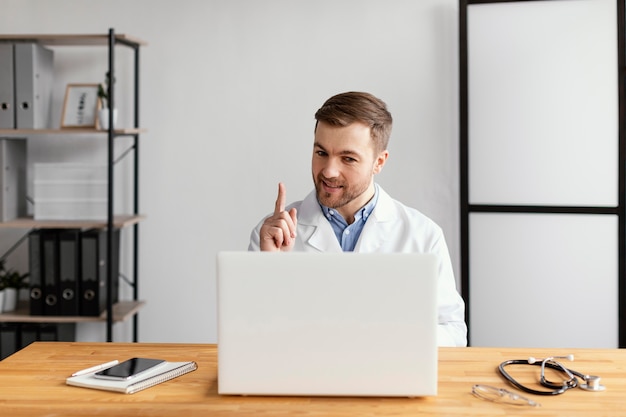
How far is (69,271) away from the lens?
352cm

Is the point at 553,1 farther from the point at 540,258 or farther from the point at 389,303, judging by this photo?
the point at 389,303

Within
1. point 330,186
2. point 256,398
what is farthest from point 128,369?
point 330,186

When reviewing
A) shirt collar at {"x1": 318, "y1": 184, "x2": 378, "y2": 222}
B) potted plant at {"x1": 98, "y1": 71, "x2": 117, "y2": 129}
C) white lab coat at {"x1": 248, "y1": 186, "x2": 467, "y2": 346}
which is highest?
potted plant at {"x1": 98, "y1": 71, "x2": 117, "y2": 129}

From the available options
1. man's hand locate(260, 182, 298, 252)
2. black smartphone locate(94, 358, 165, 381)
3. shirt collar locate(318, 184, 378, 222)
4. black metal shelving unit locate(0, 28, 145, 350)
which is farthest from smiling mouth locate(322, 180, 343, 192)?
black metal shelving unit locate(0, 28, 145, 350)

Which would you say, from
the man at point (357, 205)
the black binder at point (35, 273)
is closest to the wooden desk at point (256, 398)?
the man at point (357, 205)

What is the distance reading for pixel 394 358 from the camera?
145cm

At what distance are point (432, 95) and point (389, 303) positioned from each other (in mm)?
2379

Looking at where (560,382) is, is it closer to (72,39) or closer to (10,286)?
(72,39)

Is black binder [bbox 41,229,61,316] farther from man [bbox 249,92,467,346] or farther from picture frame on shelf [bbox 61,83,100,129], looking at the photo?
man [bbox 249,92,467,346]

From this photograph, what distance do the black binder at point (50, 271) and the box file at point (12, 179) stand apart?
0.23 metres

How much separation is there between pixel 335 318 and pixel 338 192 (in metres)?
0.95

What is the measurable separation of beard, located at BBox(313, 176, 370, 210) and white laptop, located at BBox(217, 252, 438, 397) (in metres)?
0.93

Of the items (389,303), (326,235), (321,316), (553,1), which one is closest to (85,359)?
(321,316)

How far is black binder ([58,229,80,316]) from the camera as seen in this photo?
3500 millimetres
